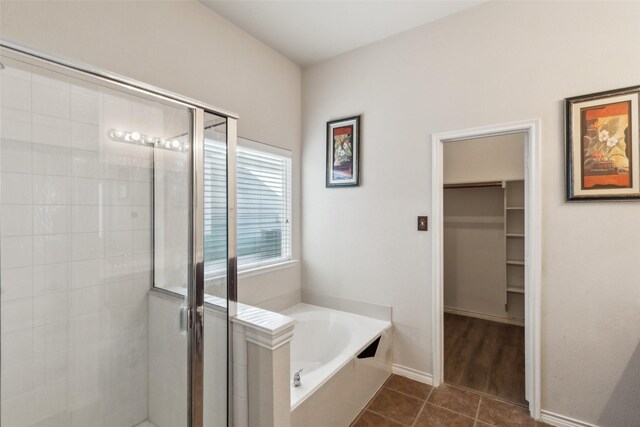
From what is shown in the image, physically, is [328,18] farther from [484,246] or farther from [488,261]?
[488,261]

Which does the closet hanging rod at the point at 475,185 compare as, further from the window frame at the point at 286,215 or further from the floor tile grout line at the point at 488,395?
the floor tile grout line at the point at 488,395

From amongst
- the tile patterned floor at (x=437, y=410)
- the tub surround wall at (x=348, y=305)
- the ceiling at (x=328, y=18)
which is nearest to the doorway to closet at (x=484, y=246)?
the tile patterned floor at (x=437, y=410)

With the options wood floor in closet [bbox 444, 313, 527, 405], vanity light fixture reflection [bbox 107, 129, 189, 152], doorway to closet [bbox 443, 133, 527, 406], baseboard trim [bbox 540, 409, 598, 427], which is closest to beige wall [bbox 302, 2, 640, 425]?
baseboard trim [bbox 540, 409, 598, 427]

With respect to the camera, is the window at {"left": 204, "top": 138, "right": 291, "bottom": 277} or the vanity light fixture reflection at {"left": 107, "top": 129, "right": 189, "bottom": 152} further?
the window at {"left": 204, "top": 138, "right": 291, "bottom": 277}

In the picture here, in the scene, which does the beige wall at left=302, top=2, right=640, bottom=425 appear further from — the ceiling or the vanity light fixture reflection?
the vanity light fixture reflection

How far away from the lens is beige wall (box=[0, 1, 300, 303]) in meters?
1.42

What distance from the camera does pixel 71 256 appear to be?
132 centimetres

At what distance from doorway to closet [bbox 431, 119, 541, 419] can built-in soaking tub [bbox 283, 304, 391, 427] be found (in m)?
0.50

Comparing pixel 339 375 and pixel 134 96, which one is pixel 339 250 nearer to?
pixel 339 375

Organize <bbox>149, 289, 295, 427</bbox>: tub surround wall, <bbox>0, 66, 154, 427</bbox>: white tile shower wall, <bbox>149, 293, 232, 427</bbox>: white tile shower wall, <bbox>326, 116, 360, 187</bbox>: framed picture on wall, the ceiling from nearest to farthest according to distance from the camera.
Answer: <bbox>0, 66, 154, 427</bbox>: white tile shower wall < <bbox>149, 289, 295, 427</bbox>: tub surround wall < <bbox>149, 293, 232, 427</bbox>: white tile shower wall < the ceiling < <bbox>326, 116, 360, 187</bbox>: framed picture on wall

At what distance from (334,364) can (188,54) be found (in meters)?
2.28

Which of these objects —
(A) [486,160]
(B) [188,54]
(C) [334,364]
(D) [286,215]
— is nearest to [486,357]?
(C) [334,364]

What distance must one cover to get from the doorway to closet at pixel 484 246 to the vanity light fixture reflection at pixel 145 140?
2.65 metres

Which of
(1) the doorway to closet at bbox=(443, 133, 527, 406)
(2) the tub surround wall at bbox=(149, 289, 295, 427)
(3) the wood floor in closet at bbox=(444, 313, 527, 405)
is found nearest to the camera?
(2) the tub surround wall at bbox=(149, 289, 295, 427)
